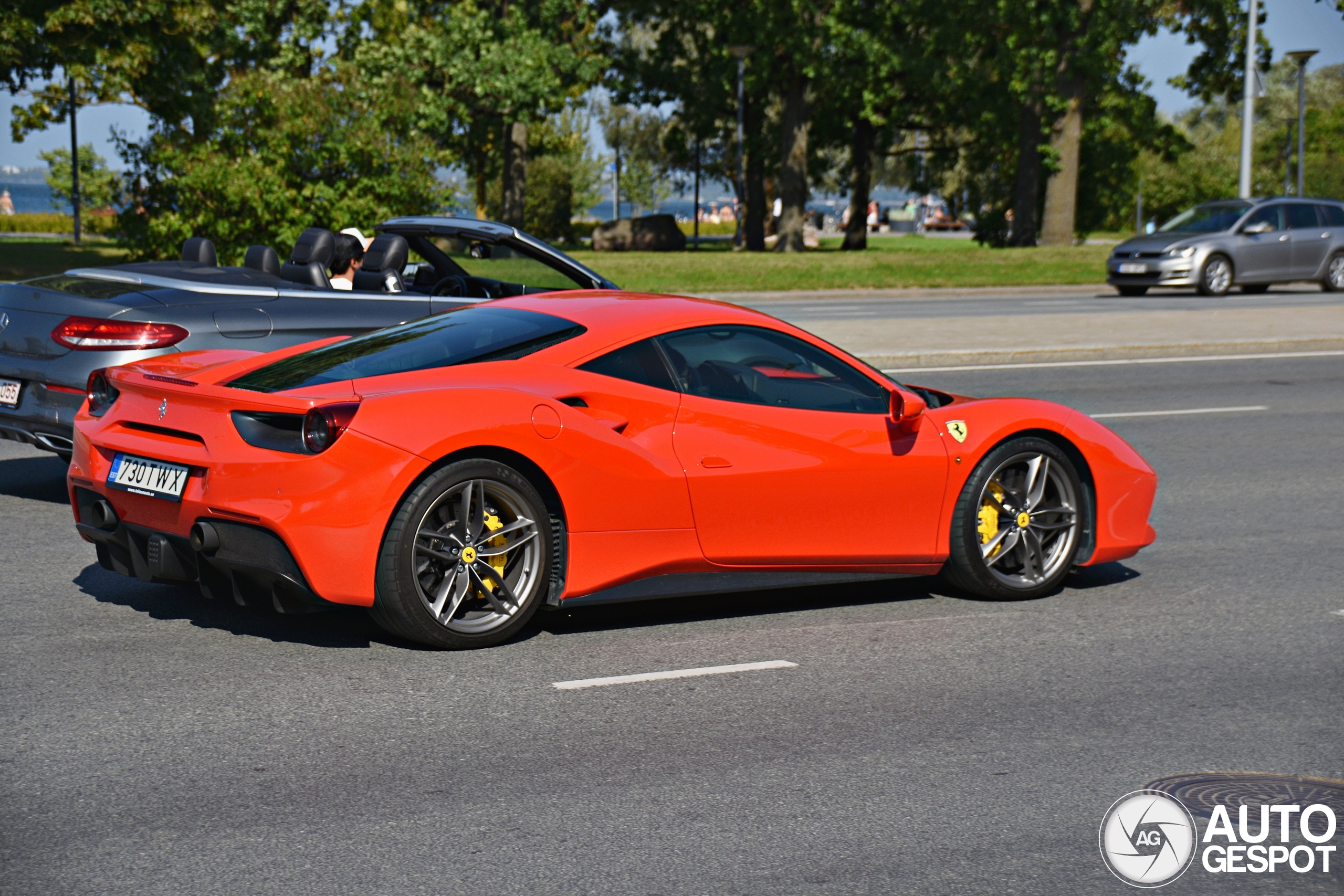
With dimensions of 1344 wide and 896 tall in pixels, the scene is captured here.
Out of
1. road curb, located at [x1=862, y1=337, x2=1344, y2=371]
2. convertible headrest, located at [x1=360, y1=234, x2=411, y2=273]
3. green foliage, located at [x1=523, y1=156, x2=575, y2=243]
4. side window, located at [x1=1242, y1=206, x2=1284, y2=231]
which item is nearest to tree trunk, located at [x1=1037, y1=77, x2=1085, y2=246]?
side window, located at [x1=1242, y1=206, x2=1284, y2=231]

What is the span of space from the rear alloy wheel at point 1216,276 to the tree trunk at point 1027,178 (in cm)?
1228

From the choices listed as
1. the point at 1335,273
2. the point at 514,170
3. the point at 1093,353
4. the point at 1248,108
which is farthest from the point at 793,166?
the point at 1093,353

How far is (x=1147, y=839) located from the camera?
3.81 meters

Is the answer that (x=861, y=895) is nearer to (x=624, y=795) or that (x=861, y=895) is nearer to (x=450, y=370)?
(x=624, y=795)


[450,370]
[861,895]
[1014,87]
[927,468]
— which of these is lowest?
[861,895]

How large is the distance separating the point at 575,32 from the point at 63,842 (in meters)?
39.2

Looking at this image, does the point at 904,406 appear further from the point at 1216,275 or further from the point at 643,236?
the point at 643,236

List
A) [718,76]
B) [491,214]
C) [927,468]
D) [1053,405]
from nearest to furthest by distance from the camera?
[927,468], [1053,405], [718,76], [491,214]

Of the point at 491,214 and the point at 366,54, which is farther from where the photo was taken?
the point at 491,214

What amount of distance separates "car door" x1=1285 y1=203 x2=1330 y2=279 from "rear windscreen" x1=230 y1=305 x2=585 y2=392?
25231mm

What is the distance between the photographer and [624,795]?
4.00 metres

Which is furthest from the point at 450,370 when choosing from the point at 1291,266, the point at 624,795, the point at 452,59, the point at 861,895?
the point at 452,59

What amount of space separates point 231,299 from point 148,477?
3.12 metres

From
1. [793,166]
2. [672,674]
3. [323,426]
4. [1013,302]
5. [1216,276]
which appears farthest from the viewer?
[793,166]
